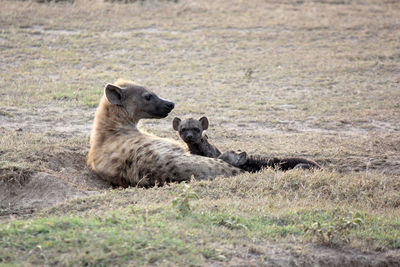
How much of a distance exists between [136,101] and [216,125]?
6.18ft

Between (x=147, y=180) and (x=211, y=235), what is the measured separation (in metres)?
1.42

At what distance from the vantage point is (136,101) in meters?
6.09

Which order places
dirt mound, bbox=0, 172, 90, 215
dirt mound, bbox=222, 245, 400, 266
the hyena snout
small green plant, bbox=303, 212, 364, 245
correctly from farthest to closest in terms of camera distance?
the hyena snout < dirt mound, bbox=0, 172, 90, 215 < small green plant, bbox=303, 212, 364, 245 < dirt mound, bbox=222, 245, 400, 266

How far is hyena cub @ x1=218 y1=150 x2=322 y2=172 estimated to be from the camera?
5.43 m

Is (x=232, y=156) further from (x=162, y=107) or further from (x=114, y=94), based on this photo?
(x=114, y=94)

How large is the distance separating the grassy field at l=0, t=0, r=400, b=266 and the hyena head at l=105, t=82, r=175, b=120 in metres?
0.72

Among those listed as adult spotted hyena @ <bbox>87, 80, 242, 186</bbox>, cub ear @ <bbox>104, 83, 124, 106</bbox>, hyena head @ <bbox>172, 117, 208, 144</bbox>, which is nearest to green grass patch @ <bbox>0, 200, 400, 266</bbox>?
adult spotted hyena @ <bbox>87, 80, 242, 186</bbox>

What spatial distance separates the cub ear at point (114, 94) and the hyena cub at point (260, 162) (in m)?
1.22

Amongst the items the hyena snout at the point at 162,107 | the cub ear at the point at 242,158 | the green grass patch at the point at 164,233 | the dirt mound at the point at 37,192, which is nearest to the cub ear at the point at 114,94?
the hyena snout at the point at 162,107

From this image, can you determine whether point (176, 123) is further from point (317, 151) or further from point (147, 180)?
point (317, 151)

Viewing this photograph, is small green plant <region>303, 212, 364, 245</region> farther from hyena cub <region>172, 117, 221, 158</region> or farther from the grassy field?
hyena cub <region>172, 117, 221, 158</region>

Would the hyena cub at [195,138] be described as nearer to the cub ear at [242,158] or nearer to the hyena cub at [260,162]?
the hyena cub at [260,162]

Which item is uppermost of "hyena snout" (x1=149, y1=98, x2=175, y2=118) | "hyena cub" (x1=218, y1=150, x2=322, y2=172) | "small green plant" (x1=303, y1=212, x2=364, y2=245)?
"hyena snout" (x1=149, y1=98, x2=175, y2=118)

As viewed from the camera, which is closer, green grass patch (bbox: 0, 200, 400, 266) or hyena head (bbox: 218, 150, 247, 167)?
green grass patch (bbox: 0, 200, 400, 266)
